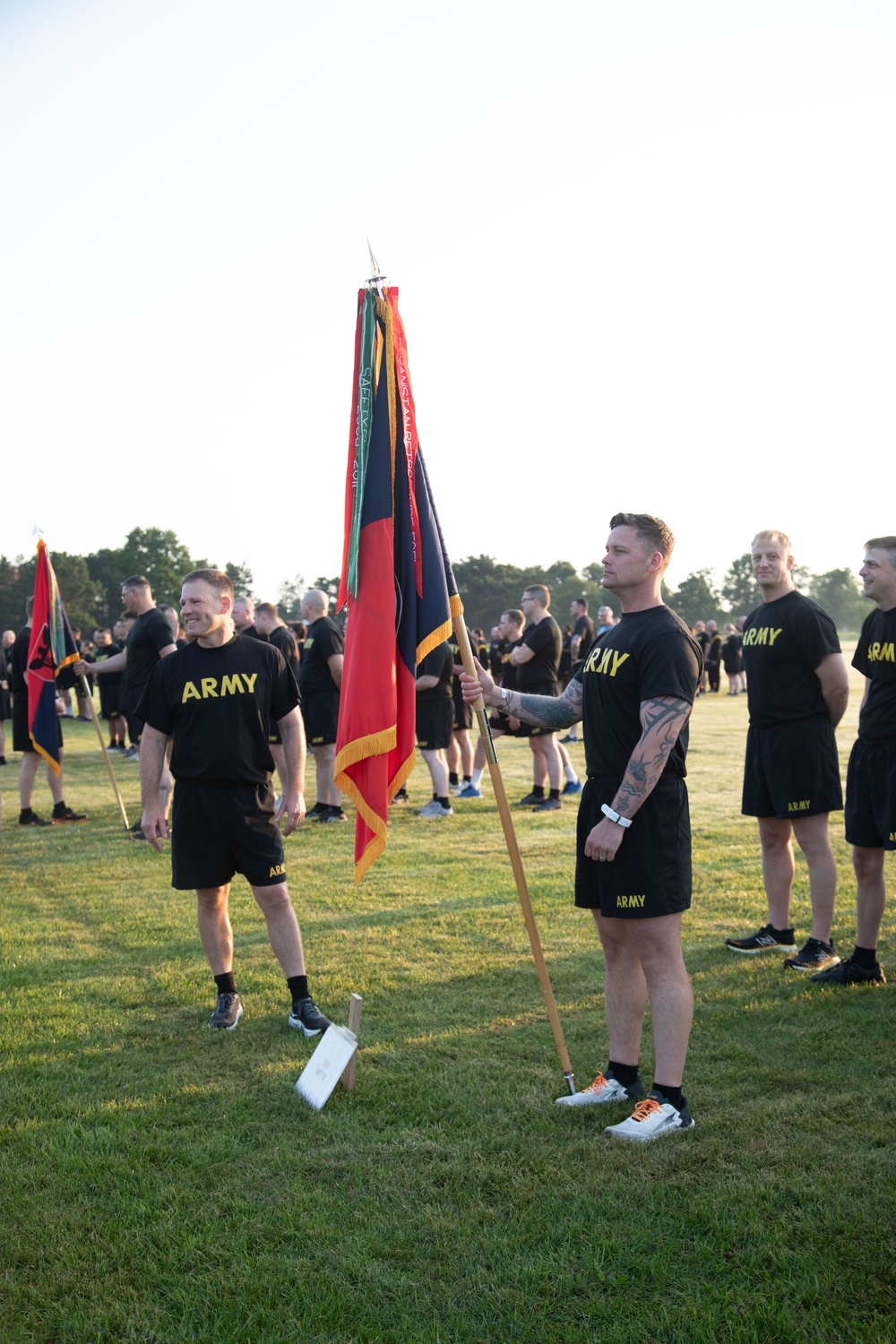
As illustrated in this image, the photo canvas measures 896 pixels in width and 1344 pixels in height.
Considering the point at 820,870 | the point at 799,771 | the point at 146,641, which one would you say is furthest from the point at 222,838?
the point at 146,641

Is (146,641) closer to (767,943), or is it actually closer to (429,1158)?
(767,943)

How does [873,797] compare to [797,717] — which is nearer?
[873,797]

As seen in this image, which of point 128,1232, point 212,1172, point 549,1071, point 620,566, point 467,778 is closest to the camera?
point 128,1232

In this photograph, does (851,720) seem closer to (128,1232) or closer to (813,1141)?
(813,1141)

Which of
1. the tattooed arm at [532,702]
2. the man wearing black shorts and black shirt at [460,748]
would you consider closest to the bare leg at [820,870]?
the tattooed arm at [532,702]

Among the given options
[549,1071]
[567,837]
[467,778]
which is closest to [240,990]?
[549,1071]

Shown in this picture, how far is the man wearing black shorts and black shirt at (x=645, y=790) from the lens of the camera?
3.83 m

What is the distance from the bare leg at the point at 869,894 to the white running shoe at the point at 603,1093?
1976 millimetres

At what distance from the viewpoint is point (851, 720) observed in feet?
74.4

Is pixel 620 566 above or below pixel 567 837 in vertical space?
above

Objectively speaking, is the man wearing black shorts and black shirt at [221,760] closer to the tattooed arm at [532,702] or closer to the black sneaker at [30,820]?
the tattooed arm at [532,702]

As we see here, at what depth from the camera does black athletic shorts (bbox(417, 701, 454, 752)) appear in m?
11.7

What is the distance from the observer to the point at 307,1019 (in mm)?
5125

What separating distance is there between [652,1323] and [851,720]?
21.6m
